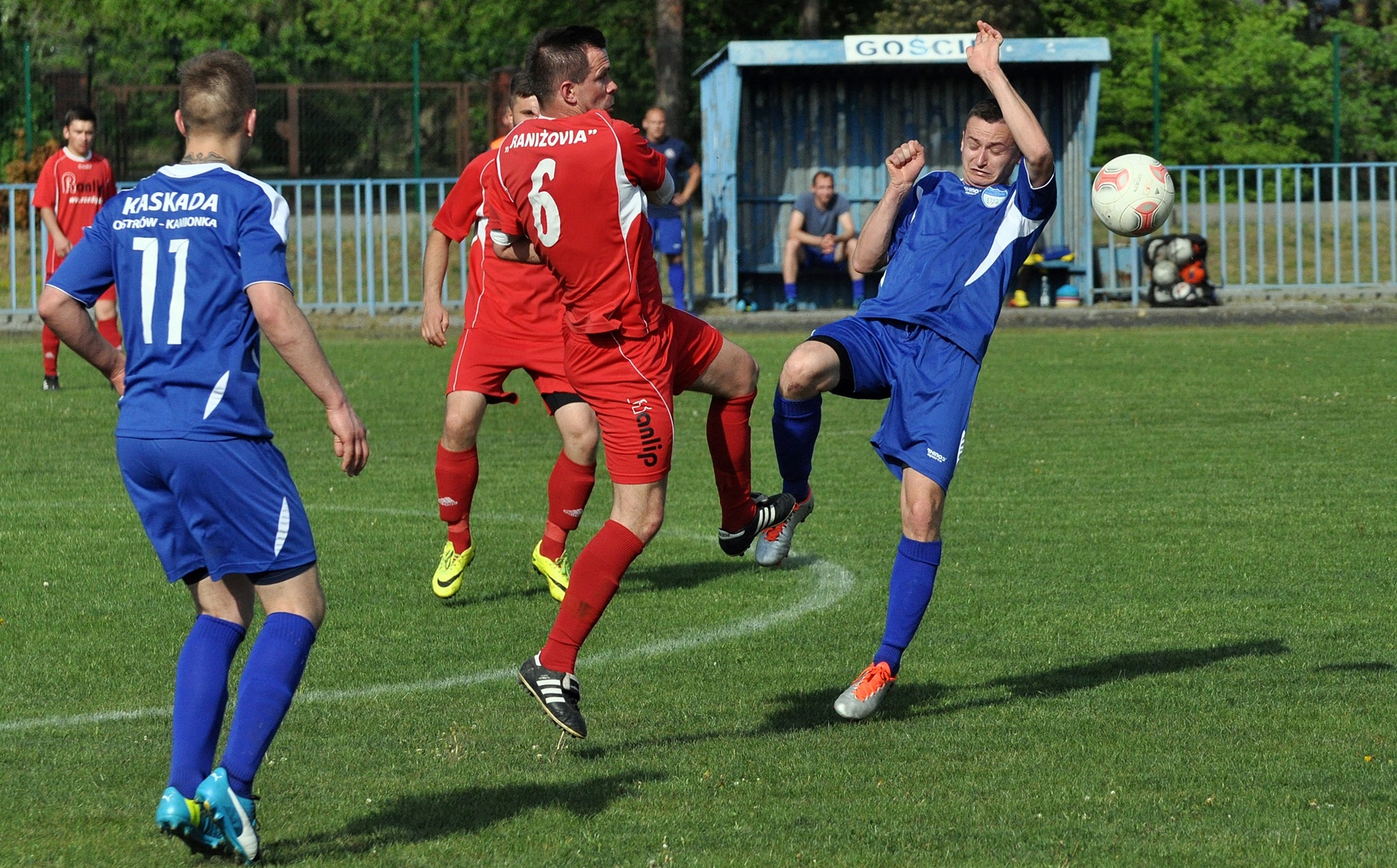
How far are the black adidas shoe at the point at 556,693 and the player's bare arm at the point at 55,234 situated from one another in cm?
1055

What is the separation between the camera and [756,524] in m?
5.95

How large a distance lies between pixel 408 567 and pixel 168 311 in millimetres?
3889

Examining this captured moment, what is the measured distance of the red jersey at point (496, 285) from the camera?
7.21 meters

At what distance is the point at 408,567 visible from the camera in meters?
7.68

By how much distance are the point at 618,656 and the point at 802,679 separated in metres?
0.70

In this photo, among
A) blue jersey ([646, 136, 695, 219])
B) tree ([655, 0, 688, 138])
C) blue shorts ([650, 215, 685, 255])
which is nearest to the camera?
blue jersey ([646, 136, 695, 219])

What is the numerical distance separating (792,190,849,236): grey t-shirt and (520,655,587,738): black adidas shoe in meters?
15.7

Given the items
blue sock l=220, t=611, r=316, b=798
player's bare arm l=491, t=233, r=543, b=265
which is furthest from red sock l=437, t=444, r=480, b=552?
blue sock l=220, t=611, r=316, b=798

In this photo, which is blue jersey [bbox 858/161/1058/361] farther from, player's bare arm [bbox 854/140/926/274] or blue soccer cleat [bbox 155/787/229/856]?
blue soccer cleat [bbox 155/787/229/856]

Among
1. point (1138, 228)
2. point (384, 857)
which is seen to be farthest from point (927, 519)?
point (384, 857)

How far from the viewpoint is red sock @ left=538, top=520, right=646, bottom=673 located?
16.1 ft

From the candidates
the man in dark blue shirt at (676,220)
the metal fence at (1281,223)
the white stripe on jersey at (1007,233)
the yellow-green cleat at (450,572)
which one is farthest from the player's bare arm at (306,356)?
the metal fence at (1281,223)

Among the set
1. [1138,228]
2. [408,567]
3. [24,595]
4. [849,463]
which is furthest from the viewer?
[849,463]

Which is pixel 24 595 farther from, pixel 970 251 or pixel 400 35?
pixel 400 35
